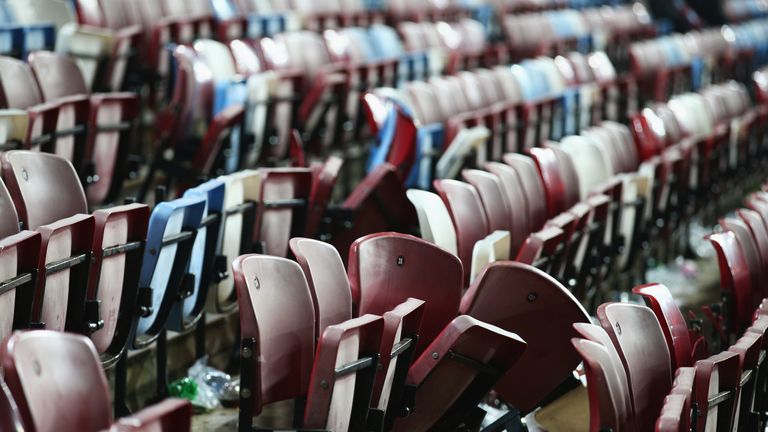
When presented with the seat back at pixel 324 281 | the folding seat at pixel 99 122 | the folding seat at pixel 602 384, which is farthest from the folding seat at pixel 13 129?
the folding seat at pixel 602 384

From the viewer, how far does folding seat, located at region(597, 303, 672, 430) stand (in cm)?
69

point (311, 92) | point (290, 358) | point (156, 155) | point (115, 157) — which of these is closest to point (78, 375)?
point (290, 358)

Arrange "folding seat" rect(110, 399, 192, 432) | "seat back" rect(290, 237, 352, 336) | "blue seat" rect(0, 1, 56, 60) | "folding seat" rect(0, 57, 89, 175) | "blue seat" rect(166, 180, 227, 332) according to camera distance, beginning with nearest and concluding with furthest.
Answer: "folding seat" rect(110, 399, 192, 432) → "seat back" rect(290, 237, 352, 336) → "blue seat" rect(166, 180, 227, 332) → "folding seat" rect(0, 57, 89, 175) → "blue seat" rect(0, 1, 56, 60)

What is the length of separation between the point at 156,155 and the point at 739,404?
773mm

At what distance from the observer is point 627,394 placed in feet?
2.18

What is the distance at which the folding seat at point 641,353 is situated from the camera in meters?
0.69

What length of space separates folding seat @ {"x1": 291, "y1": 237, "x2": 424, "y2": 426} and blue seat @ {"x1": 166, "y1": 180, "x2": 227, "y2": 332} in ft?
0.53

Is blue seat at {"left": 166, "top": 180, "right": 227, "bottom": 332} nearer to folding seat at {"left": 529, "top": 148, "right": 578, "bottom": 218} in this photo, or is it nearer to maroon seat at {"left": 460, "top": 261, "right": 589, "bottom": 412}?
maroon seat at {"left": 460, "top": 261, "right": 589, "bottom": 412}

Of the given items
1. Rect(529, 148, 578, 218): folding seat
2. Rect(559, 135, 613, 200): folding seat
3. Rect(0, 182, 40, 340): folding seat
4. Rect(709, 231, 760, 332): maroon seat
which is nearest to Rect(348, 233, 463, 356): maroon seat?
Rect(0, 182, 40, 340): folding seat

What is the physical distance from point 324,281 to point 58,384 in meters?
0.27

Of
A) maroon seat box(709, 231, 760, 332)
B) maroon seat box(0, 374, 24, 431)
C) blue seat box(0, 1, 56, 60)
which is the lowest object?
maroon seat box(709, 231, 760, 332)

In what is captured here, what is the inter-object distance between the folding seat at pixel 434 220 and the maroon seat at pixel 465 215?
0.05 ft

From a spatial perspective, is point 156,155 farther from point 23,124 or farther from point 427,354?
point 427,354

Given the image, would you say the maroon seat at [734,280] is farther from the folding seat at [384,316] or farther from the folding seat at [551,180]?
the folding seat at [384,316]
